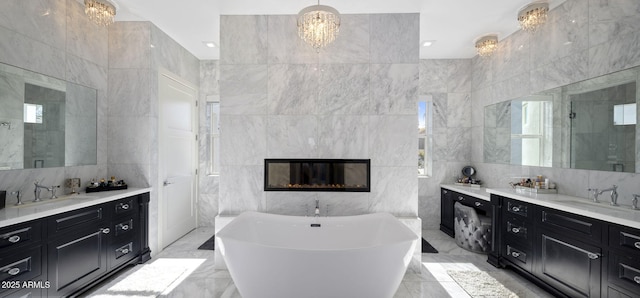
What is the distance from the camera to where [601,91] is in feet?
7.22

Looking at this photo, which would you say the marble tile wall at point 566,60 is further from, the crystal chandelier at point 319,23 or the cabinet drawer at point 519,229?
the crystal chandelier at point 319,23

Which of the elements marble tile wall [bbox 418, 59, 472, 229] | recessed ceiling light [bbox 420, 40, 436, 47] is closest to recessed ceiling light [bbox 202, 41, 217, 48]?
recessed ceiling light [bbox 420, 40, 436, 47]

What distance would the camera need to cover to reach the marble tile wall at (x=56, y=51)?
204 centimetres

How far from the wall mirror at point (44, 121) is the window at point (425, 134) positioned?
440cm

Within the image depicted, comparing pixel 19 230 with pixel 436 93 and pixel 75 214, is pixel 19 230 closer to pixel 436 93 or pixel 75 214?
pixel 75 214

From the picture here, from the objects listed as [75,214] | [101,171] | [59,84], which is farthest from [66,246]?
[59,84]

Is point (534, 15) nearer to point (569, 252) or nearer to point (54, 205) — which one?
point (569, 252)

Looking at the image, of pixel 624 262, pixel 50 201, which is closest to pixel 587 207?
pixel 624 262

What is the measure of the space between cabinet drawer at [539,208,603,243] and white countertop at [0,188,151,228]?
156 inches

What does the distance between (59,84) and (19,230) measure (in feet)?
4.97

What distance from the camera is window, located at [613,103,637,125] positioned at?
1.97 meters

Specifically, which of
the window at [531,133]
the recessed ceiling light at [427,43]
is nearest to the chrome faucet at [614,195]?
the window at [531,133]

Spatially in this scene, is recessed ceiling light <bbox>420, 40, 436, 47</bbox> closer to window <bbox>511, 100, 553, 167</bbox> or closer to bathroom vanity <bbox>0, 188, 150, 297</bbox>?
window <bbox>511, 100, 553, 167</bbox>

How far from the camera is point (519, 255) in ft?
7.98
